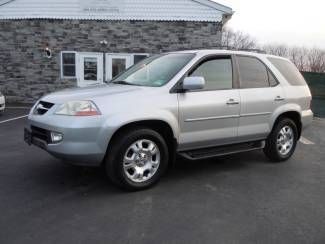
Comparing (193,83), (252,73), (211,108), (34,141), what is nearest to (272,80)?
(252,73)

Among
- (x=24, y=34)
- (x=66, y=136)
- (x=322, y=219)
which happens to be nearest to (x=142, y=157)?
(x=66, y=136)

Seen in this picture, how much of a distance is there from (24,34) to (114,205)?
49.5 feet

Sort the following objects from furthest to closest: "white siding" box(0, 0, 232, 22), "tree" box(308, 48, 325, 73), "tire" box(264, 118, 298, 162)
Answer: "tree" box(308, 48, 325, 73)
"white siding" box(0, 0, 232, 22)
"tire" box(264, 118, 298, 162)

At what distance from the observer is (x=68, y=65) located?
17234mm

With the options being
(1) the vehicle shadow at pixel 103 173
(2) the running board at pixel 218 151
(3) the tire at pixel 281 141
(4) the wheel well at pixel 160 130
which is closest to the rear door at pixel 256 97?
(2) the running board at pixel 218 151

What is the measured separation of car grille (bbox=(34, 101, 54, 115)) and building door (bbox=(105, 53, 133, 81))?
40.2ft

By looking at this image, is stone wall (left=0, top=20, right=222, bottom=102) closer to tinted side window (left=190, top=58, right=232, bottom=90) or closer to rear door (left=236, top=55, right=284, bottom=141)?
rear door (left=236, top=55, right=284, bottom=141)

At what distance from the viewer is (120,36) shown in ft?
55.5

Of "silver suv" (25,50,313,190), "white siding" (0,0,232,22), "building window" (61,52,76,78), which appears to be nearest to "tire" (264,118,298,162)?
"silver suv" (25,50,313,190)

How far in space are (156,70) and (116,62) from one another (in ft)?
39.4

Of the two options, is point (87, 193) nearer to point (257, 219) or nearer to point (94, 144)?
point (94, 144)

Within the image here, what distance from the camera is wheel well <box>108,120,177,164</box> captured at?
14.8 feet

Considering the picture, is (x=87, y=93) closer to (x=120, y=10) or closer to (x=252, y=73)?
(x=252, y=73)

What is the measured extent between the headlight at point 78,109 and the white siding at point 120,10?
513 inches
